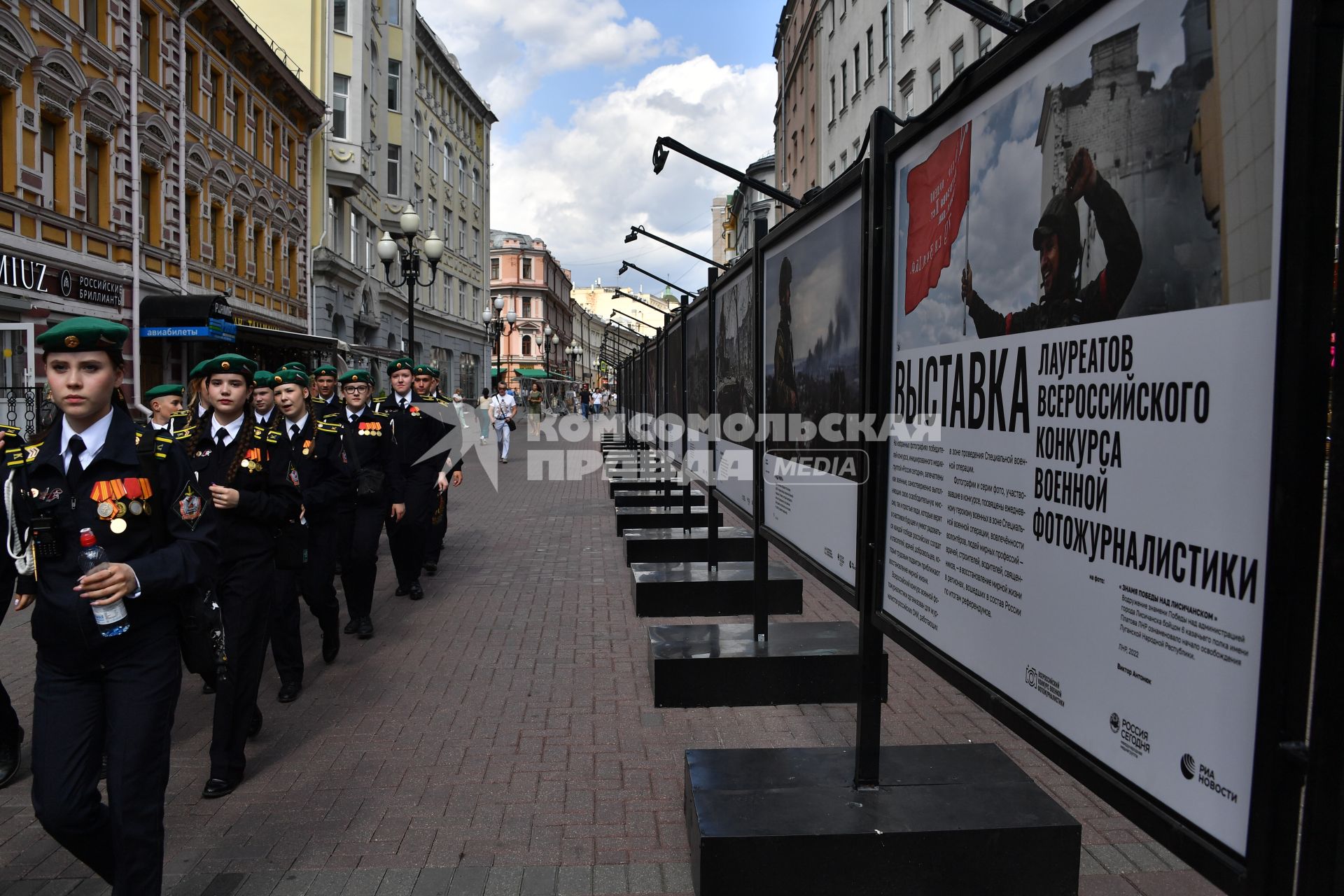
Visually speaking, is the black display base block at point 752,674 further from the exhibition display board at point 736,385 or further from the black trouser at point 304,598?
the black trouser at point 304,598

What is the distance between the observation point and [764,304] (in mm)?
5242

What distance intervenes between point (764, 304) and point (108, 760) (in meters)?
3.50

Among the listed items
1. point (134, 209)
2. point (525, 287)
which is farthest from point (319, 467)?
point (525, 287)

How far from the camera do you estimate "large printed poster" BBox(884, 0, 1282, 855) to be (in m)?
1.67

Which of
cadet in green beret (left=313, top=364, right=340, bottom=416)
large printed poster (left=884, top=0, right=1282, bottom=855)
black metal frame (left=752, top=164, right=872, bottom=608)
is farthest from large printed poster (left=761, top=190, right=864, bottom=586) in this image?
cadet in green beret (left=313, top=364, right=340, bottom=416)

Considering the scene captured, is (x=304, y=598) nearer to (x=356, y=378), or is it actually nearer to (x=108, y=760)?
(x=356, y=378)

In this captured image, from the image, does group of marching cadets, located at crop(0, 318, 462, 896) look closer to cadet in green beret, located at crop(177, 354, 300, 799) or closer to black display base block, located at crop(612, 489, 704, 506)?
cadet in green beret, located at crop(177, 354, 300, 799)

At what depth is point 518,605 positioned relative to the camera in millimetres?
8375

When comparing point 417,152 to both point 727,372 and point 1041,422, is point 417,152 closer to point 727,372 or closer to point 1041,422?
point 727,372

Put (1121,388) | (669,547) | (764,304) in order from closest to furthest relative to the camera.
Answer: (1121,388), (764,304), (669,547)

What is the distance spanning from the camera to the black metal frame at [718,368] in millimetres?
5422

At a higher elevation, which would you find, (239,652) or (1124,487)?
(1124,487)

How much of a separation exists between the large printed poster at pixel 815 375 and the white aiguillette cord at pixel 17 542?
2656 mm

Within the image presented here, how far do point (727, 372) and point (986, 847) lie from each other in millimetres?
3886
